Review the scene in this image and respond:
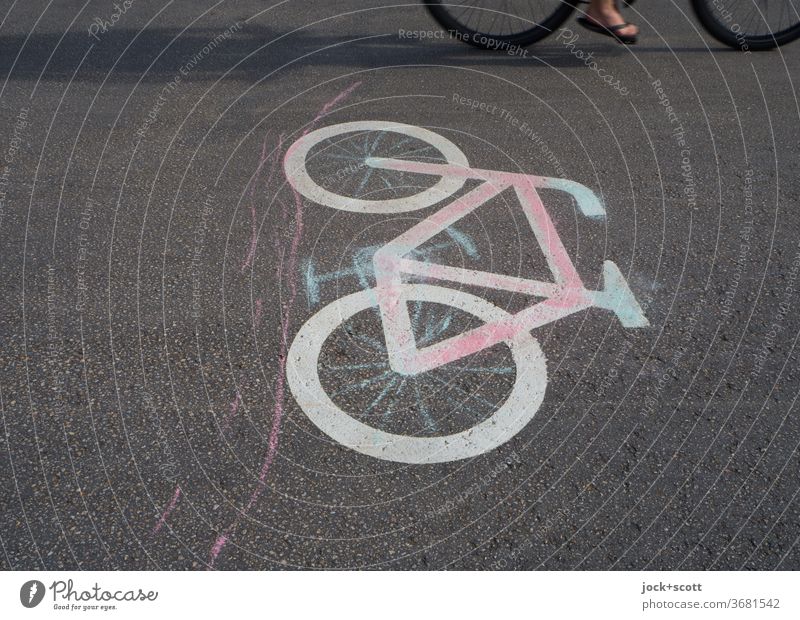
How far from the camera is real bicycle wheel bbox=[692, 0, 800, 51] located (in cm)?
507

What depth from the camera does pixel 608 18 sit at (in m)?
4.92

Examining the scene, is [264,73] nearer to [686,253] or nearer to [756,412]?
[686,253]

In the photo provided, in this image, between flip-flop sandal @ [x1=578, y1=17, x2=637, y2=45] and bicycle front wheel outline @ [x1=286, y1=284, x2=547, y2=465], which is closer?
bicycle front wheel outline @ [x1=286, y1=284, x2=547, y2=465]

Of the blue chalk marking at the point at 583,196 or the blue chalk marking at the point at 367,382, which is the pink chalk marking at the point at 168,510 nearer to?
the blue chalk marking at the point at 367,382

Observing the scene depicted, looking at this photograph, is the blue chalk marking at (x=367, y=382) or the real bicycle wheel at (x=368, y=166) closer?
the blue chalk marking at (x=367, y=382)

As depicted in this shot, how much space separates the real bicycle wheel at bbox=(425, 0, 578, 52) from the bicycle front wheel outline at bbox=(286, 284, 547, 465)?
260 cm

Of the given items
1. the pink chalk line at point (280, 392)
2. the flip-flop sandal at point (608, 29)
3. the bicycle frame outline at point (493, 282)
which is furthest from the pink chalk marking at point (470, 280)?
the flip-flop sandal at point (608, 29)

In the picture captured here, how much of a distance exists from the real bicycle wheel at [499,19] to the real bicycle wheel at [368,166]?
130 cm

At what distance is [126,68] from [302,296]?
2.38 m

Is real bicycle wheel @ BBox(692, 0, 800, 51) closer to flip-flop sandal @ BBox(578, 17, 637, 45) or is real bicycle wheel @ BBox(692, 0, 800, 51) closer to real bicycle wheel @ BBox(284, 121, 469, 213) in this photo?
flip-flop sandal @ BBox(578, 17, 637, 45)

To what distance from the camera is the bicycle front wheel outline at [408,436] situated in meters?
2.40

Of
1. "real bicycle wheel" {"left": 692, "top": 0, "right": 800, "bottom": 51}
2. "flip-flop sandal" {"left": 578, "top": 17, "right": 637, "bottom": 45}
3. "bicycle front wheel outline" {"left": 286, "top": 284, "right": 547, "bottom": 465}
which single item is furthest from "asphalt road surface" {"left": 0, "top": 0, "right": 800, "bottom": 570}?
"real bicycle wheel" {"left": 692, "top": 0, "right": 800, "bottom": 51}

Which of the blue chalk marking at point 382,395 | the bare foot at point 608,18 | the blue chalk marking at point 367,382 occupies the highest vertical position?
the bare foot at point 608,18

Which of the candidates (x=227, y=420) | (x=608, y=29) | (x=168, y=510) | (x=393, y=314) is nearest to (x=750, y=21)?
(x=608, y=29)
